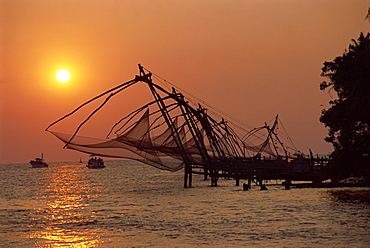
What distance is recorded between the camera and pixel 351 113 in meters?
27.2

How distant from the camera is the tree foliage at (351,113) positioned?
26969 mm

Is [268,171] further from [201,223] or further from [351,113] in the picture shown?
[201,223]

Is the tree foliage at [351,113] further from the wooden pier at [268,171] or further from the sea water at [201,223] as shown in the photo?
the wooden pier at [268,171]

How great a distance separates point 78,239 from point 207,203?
452 inches

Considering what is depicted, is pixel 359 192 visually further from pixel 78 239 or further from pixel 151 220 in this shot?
pixel 78 239

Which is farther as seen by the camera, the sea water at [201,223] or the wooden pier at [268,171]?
the wooden pier at [268,171]

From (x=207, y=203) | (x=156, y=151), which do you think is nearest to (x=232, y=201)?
(x=207, y=203)

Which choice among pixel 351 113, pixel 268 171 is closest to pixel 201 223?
pixel 351 113

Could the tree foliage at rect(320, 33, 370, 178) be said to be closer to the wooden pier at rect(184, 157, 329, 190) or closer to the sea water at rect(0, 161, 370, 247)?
the sea water at rect(0, 161, 370, 247)

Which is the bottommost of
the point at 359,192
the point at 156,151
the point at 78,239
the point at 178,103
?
the point at 78,239

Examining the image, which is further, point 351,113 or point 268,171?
point 268,171

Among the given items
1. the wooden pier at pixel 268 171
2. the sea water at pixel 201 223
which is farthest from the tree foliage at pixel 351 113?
the wooden pier at pixel 268 171

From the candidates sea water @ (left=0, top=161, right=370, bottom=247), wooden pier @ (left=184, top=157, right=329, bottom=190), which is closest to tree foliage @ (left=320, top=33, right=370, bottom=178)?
sea water @ (left=0, top=161, right=370, bottom=247)

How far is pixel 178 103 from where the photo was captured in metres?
34.6
